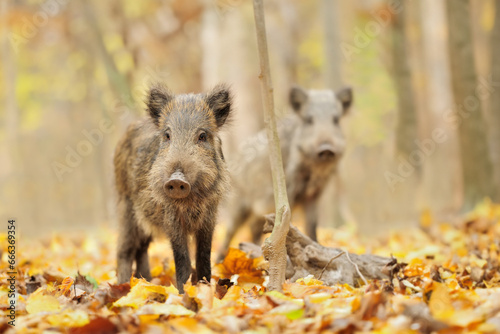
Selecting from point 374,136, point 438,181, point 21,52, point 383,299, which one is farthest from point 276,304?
point 21,52

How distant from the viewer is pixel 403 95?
11.3 meters

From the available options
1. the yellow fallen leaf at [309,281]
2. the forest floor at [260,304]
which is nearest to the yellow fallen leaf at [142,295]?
the forest floor at [260,304]

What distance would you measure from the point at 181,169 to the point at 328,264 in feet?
4.37

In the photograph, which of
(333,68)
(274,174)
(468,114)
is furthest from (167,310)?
(333,68)

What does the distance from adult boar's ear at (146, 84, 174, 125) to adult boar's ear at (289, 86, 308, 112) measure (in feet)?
11.1

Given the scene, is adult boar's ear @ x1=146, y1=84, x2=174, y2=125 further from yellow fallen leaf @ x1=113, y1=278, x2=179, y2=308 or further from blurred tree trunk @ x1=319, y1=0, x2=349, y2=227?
blurred tree trunk @ x1=319, y1=0, x2=349, y2=227

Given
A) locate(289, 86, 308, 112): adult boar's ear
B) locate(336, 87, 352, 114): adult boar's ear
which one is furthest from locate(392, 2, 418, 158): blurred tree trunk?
locate(289, 86, 308, 112): adult boar's ear

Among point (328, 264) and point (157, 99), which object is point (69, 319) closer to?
point (328, 264)

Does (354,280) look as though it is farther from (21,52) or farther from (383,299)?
(21,52)

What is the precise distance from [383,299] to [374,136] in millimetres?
17074

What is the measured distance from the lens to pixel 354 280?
434 centimetres

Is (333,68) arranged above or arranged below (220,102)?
above

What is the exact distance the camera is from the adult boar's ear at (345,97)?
7.98 m

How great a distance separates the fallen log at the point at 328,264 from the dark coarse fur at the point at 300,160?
2.81m
